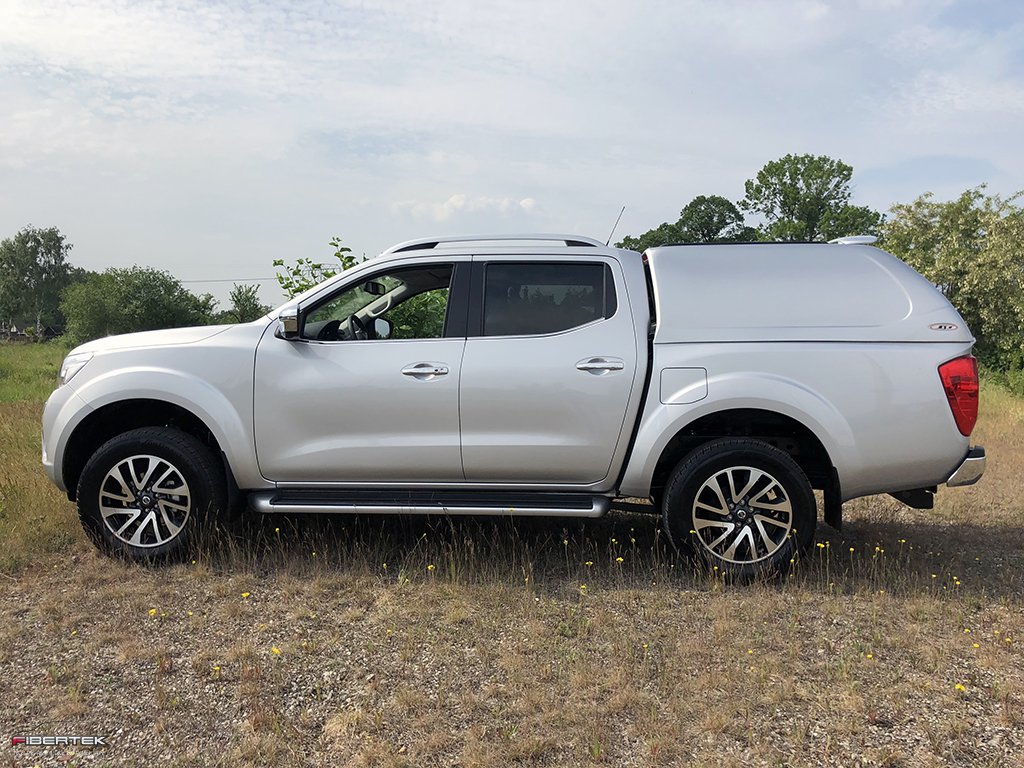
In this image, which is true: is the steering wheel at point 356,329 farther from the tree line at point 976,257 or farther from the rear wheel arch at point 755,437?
the tree line at point 976,257

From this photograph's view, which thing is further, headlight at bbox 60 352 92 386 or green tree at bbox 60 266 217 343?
green tree at bbox 60 266 217 343

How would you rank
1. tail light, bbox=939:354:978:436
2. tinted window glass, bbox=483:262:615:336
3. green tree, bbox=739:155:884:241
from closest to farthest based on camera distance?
1. tail light, bbox=939:354:978:436
2. tinted window glass, bbox=483:262:615:336
3. green tree, bbox=739:155:884:241

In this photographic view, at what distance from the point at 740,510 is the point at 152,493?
346cm

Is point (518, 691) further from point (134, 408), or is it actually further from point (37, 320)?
point (37, 320)

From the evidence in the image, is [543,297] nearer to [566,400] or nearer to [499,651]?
[566,400]

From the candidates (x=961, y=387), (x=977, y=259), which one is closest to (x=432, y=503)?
(x=961, y=387)

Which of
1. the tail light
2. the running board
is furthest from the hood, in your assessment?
the tail light

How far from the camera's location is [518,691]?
3320mm

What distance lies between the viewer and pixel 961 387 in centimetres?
432

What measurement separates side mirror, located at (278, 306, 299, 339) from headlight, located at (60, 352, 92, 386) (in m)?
1.22

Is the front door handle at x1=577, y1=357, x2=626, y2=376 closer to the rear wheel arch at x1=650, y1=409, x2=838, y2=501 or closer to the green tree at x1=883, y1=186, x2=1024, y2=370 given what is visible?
the rear wheel arch at x1=650, y1=409, x2=838, y2=501

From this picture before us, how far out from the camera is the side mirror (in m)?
4.61

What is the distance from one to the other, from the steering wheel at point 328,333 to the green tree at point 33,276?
9466cm

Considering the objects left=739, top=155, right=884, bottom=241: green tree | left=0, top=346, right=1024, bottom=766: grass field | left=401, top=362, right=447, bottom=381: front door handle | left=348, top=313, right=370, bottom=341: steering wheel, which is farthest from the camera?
left=739, top=155, right=884, bottom=241: green tree
